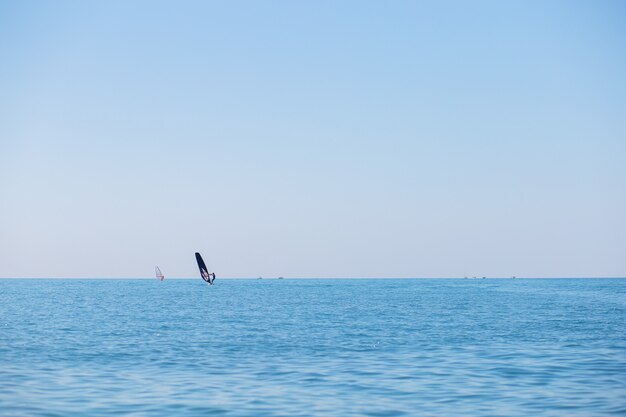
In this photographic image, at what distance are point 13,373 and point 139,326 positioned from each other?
26999 mm

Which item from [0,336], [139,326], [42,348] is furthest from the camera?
[139,326]

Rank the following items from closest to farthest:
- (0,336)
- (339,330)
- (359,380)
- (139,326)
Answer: (359,380) < (0,336) < (339,330) < (139,326)

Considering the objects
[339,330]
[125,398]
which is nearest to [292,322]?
[339,330]

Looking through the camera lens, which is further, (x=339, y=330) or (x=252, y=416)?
(x=339, y=330)

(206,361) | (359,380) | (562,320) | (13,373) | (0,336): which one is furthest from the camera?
(562,320)

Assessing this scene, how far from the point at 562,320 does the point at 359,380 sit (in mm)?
39717

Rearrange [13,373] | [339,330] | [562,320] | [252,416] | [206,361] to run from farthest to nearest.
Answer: [562,320], [339,330], [206,361], [13,373], [252,416]

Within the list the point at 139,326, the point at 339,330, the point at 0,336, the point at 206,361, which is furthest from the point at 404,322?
the point at 0,336

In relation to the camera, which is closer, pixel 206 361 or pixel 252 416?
pixel 252 416

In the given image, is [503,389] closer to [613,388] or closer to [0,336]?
[613,388]

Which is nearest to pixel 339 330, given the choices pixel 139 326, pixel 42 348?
pixel 139 326

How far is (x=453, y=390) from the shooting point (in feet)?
87.6

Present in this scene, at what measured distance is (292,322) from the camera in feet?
202

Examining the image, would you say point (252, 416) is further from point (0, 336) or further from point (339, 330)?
point (0, 336)
